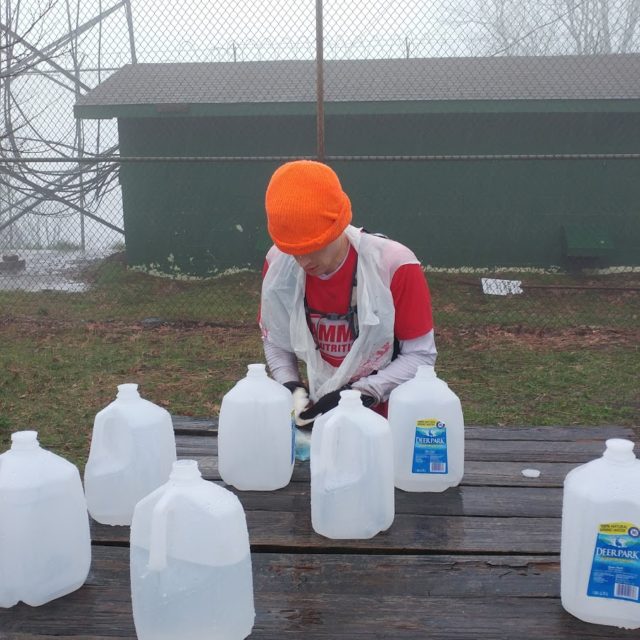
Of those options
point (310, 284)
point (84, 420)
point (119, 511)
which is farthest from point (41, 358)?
point (119, 511)

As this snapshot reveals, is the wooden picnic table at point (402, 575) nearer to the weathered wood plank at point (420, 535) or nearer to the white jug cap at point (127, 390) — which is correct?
the weathered wood plank at point (420, 535)

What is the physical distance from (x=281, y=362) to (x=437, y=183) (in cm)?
696

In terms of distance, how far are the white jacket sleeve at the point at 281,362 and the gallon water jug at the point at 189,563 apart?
1222 mm

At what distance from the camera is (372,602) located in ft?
4.63

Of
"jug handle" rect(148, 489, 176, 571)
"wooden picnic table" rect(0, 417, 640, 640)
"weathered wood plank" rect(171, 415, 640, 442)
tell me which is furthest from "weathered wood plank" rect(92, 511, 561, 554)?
"weathered wood plank" rect(171, 415, 640, 442)

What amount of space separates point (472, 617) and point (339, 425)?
0.48 meters

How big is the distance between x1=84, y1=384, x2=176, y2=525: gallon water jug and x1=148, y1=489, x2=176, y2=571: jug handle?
52 centimetres

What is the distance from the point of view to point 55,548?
1.43 metres

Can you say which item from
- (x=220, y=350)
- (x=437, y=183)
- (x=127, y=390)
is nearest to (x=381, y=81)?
(x=437, y=183)

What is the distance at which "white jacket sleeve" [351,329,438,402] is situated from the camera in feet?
7.47

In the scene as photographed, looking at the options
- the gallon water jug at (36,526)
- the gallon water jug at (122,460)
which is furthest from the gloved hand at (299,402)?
the gallon water jug at (36,526)

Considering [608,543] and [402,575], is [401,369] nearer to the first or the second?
[402,575]

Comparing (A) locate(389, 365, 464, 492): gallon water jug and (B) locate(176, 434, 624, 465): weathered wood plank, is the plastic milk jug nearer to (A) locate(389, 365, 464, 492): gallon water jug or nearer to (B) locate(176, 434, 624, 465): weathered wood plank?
(A) locate(389, 365, 464, 492): gallon water jug

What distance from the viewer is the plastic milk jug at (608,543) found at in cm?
133
